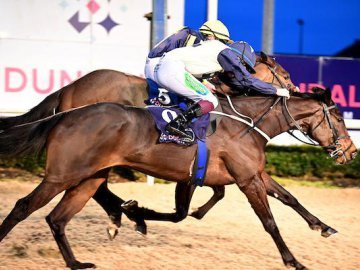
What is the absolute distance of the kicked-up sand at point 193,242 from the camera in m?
5.69

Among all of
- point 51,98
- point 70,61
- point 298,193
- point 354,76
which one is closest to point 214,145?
point 51,98

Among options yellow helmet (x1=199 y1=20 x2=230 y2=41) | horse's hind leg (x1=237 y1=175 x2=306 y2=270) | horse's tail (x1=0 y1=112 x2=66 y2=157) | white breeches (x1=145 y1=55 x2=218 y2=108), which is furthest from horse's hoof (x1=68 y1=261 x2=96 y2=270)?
yellow helmet (x1=199 y1=20 x2=230 y2=41)

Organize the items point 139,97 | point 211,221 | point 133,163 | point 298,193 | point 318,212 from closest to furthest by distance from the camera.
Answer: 1. point 133,163
2. point 139,97
3. point 211,221
4. point 318,212
5. point 298,193

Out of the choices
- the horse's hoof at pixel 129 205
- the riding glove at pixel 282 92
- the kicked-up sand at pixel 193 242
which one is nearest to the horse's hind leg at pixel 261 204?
the kicked-up sand at pixel 193 242

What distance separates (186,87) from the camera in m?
5.55

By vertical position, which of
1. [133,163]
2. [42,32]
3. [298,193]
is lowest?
[298,193]

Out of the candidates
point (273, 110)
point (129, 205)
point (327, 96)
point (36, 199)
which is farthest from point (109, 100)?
point (327, 96)

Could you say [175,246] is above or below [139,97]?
below

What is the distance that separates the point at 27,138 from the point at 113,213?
1206mm

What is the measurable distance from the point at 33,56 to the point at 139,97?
3.61 meters

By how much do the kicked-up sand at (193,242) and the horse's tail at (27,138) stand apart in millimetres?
815

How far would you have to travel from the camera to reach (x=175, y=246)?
20.5 ft

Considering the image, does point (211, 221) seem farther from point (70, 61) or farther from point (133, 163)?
point (70, 61)

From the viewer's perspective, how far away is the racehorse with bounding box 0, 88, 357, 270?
16.8 feet
